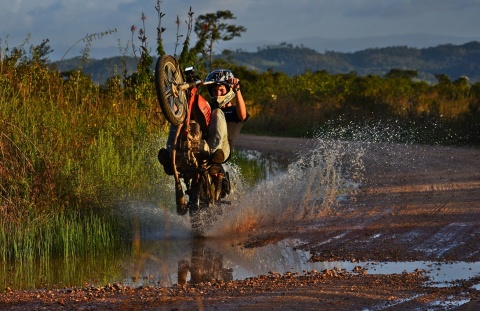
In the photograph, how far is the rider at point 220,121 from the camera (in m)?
10.3

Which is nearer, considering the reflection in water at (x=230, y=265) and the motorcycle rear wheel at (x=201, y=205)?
the reflection in water at (x=230, y=265)

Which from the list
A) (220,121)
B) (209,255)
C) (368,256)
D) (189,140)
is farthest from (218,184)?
(368,256)

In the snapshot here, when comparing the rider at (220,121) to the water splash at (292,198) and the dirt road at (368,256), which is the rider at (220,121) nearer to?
the water splash at (292,198)

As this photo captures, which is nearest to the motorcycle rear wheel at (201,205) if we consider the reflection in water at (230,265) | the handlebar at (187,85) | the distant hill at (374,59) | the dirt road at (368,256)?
the reflection in water at (230,265)

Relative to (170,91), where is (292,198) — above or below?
below

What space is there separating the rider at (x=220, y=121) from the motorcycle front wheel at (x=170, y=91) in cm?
26

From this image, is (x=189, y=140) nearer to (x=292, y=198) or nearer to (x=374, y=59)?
(x=292, y=198)

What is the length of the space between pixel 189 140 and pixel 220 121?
57cm

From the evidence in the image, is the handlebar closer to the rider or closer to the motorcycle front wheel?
the motorcycle front wheel

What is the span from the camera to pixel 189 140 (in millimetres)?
10102

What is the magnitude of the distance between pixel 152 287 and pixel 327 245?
226 cm

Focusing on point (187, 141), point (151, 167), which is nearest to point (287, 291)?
point (187, 141)

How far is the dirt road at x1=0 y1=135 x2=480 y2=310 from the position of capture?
692 centimetres

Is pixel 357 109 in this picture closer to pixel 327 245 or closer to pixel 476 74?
pixel 327 245
